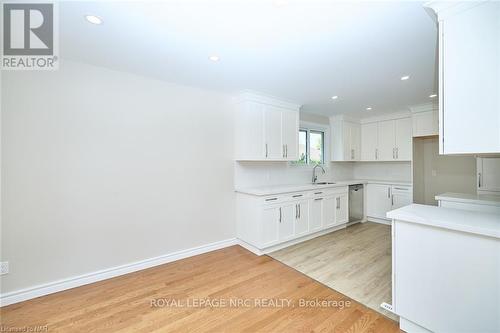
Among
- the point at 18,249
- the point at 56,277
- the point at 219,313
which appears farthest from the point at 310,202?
the point at 18,249

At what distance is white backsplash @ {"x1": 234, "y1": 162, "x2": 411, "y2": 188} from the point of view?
371 centimetres

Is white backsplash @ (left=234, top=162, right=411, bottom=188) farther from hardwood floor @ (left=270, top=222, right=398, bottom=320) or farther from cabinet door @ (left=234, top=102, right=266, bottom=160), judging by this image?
hardwood floor @ (left=270, top=222, right=398, bottom=320)

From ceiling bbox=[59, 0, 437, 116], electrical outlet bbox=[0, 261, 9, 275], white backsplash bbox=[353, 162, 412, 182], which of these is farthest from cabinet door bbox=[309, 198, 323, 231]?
electrical outlet bbox=[0, 261, 9, 275]

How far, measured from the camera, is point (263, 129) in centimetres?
351

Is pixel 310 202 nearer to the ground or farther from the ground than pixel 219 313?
farther from the ground

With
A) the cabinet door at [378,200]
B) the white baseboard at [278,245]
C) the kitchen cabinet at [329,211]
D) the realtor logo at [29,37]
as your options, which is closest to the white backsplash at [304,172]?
the cabinet door at [378,200]

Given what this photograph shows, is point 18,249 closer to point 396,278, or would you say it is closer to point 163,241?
point 163,241

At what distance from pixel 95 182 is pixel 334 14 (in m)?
2.89

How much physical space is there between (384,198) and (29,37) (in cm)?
598

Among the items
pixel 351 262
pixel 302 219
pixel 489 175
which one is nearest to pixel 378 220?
pixel 489 175

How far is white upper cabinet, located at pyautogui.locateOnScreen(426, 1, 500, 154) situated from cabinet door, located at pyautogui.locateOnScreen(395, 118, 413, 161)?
11.7ft

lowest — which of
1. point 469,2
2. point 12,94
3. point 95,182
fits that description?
point 95,182

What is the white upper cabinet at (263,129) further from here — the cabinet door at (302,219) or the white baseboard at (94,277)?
the white baseboard at (94,277)

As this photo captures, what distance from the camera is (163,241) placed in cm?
288
